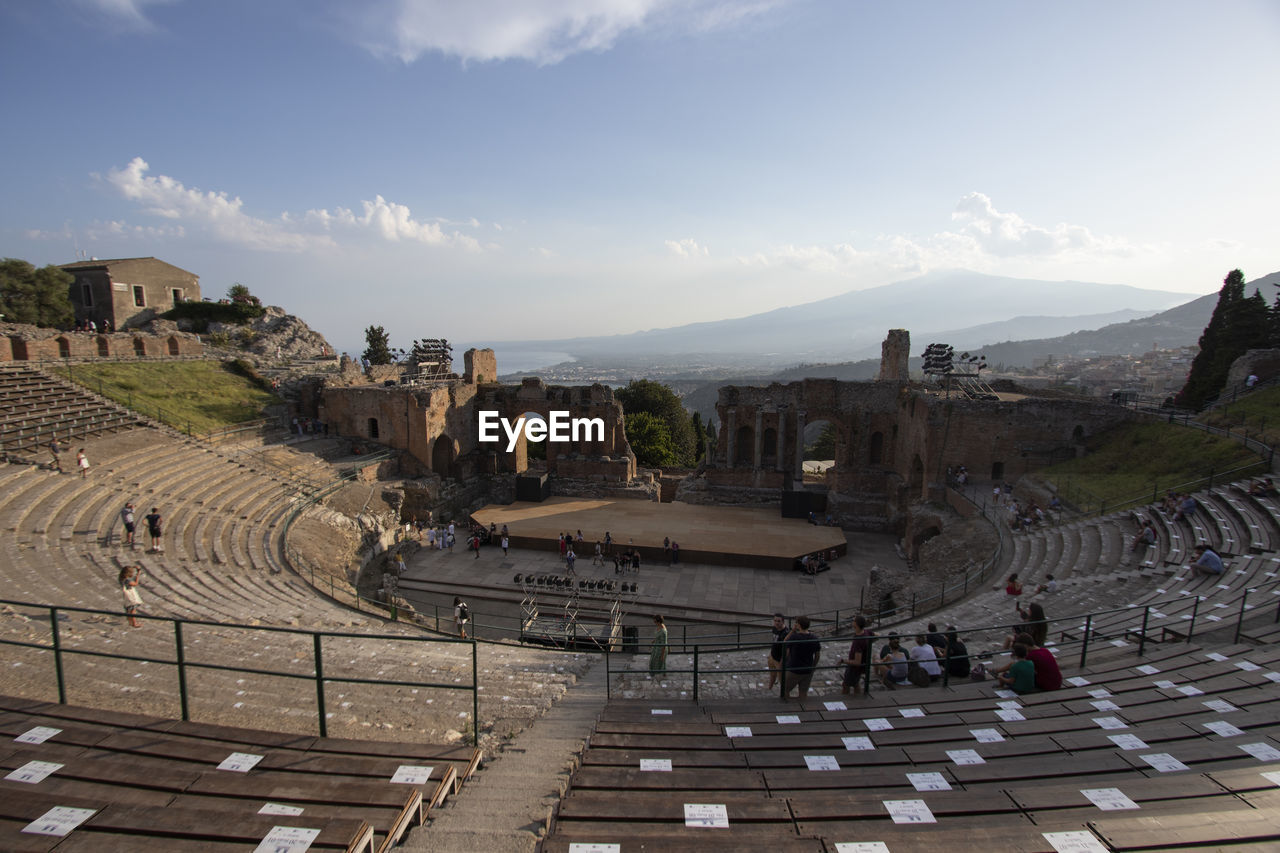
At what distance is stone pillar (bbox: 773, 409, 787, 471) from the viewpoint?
3045cm

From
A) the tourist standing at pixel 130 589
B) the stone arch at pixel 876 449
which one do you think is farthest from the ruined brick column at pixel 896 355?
the tourist standing at pixel 130 589

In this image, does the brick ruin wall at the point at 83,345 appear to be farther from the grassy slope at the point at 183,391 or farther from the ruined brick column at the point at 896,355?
the ruined brick column at the point at 896,355

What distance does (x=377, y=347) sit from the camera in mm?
58844

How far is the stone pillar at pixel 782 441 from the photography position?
3045 centimetres

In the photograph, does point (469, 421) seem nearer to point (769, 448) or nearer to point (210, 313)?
point (769, 448)

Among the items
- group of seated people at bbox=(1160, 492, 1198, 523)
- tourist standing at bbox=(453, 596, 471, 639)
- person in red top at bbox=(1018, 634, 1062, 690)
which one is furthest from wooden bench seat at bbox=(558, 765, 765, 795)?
group of seated people at bbox=(1160, 492, 1198, 523)

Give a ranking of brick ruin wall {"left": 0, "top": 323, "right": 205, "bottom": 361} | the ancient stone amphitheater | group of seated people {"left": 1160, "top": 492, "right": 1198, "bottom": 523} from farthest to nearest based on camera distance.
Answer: brick ruin wall {"left": 0, "top": 323, "right": 205, "bottom": 361}
group of seated people {"left": 1160, "top": 492, "right": 1198, "bottom": 523}
the ancient stone amphitheater

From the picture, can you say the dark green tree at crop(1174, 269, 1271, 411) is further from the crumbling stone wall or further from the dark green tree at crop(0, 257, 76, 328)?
the dark green tree at crop(0, 257, 76, 328)

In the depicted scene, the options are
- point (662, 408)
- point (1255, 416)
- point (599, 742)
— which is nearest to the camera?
point (599, 742)

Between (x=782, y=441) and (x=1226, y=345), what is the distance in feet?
76.6

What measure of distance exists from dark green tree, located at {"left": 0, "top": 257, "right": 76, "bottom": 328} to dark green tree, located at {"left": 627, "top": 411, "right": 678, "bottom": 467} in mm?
36926

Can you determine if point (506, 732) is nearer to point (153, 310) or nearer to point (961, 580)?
point (961, 580)

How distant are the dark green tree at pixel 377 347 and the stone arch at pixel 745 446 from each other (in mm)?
37730

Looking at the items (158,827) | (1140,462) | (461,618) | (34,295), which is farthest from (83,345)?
(1140,462)
